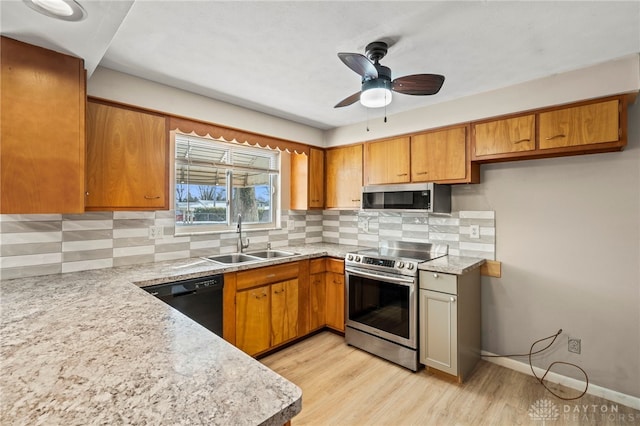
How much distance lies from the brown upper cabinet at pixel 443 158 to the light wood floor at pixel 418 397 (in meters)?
1.66

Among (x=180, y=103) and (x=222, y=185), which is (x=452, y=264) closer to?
(x=222, y=185)

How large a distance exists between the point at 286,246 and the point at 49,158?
7.74 feet

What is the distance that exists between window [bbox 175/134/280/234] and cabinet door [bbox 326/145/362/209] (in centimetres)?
66

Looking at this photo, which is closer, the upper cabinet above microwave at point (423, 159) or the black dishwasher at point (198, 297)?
the black dishwasher at point (198, 297)

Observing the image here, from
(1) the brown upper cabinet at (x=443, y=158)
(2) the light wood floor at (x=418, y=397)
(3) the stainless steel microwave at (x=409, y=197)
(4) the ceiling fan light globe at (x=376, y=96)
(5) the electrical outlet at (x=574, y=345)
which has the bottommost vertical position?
(2) the light wood floor at (x=418, y=397)

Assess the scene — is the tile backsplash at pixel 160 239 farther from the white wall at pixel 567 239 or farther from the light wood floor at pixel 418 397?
the light wood floor at pixel 418 397

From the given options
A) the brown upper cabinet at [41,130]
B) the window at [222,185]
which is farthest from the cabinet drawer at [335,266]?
the brown upper cabinet at [41,130]

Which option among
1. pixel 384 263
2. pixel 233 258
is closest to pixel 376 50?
pixel 384 263

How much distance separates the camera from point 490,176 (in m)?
2.71

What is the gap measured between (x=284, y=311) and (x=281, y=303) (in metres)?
0.09

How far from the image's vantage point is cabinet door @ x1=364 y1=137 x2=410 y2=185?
300 cm

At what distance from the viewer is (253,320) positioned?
101 inches

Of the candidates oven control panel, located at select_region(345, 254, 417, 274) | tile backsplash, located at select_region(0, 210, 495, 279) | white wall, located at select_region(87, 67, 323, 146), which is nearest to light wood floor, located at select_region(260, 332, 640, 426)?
oven control panel, located at select_region(345, 254, 417, 274)

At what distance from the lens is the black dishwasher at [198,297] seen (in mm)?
2039
